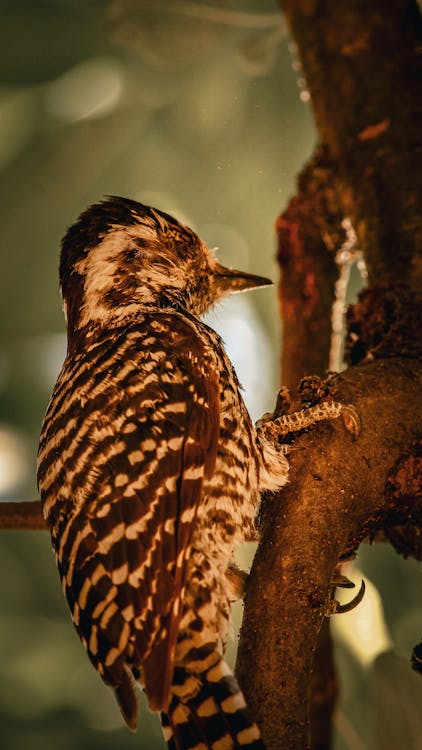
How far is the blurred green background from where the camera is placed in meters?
2.58

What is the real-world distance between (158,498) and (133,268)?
2.75 ft

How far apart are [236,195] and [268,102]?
475 mm

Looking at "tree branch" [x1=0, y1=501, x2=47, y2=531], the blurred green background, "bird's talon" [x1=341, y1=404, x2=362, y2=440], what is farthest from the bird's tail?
the blurred green background

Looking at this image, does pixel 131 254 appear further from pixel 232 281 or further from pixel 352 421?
pixel 352 421

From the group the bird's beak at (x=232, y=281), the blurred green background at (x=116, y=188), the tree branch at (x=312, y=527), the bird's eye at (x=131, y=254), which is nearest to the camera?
the tree branch at (x=312, y=527)

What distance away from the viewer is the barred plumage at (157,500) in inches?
61.3

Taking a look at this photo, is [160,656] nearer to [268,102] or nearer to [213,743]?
[213,743]

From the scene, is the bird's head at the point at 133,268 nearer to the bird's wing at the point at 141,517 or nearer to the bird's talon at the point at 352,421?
the bird's wing at the point at 141,517

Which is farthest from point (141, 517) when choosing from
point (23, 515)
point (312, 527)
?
point (23, 515)

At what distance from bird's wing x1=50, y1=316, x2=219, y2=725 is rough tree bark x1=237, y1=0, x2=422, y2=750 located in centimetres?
19

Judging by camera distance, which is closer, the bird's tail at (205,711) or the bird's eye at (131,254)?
the bird's tail at (205,711)

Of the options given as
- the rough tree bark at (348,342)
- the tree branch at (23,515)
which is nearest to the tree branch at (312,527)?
the rough tree bark at (348,342)

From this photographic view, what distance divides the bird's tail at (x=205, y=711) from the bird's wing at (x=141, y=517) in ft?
0.33

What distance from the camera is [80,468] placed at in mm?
1716
